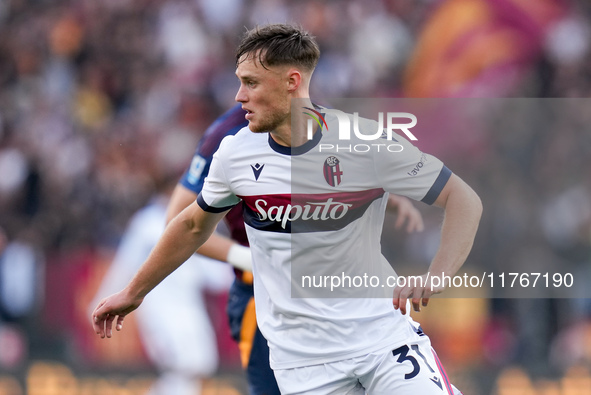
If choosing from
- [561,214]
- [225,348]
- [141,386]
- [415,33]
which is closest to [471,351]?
[561,214]

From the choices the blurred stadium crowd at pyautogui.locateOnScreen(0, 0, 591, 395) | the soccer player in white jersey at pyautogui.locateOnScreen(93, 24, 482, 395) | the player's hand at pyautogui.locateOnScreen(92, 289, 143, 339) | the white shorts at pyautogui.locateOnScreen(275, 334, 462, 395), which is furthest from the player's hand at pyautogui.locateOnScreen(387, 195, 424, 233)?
the blurred stadium crowd at pyautogui.locateOnScreen(0, 0, 591, 395)

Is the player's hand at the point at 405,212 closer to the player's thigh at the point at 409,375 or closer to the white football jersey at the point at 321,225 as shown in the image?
the white football jersey at the point at 321,225

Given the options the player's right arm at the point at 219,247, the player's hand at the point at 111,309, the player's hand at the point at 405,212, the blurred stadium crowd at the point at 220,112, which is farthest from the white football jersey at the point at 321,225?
the blurred stadium crowd at the point at 220,112

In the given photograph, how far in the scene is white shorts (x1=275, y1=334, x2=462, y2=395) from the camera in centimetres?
410

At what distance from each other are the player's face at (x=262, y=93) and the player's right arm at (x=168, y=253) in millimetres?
518

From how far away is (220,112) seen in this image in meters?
12.9

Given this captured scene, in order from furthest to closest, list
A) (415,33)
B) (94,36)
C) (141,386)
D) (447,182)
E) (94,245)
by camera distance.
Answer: (94,36) → (415,33) → (94,245) → (141,386) → (447,182)

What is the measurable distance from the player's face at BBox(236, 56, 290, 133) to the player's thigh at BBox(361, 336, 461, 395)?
3.89ft

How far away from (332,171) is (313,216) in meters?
0.22

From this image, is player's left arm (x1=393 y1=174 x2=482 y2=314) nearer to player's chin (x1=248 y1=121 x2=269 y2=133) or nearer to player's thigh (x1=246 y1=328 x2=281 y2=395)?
player's chin (x1=248 y1=121 x2=269 y2=133)

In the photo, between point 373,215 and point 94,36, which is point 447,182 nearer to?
point 373,215

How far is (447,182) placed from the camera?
4164 millimetres

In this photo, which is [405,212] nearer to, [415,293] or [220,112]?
[415,293]

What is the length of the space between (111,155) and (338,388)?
8808 millimetres
